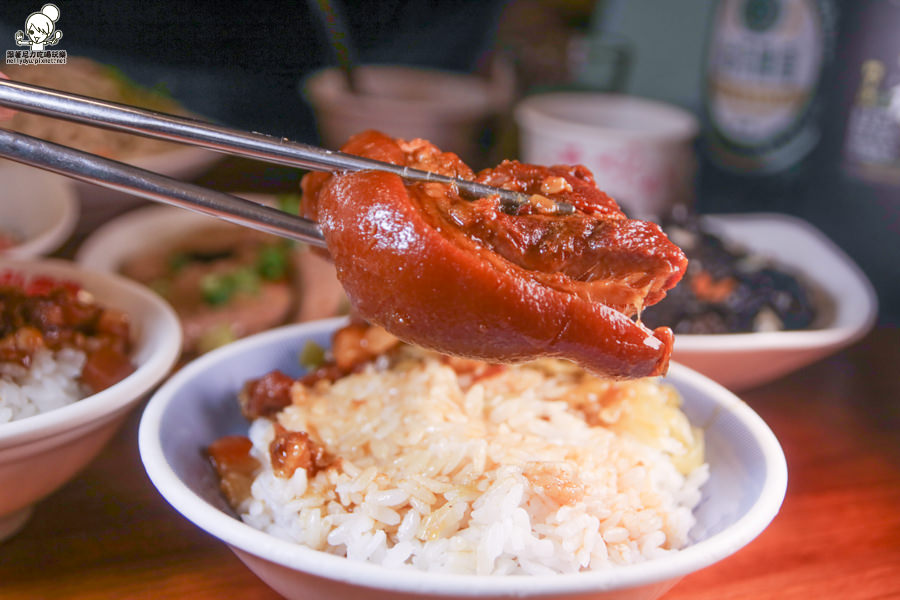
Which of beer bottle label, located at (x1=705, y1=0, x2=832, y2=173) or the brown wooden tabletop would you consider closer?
the brown wooden tabletop

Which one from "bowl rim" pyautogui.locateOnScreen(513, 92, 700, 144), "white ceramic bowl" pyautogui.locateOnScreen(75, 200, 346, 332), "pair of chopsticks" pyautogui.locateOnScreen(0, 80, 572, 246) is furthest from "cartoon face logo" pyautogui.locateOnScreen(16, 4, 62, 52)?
"bowl rim" pyautogui.locateOnScreen(513, 92, 700, 144)

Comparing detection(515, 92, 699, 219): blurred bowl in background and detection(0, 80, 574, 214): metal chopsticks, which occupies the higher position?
detection(0, 80, 574, 214): metal chopsticks

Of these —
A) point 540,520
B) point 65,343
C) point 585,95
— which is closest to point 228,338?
point 65,343

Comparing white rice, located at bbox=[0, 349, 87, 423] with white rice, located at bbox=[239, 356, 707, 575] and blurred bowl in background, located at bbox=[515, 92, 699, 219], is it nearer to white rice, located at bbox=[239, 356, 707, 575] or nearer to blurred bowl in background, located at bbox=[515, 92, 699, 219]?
white rice, located at bbox=[239, 356, 707, 575]

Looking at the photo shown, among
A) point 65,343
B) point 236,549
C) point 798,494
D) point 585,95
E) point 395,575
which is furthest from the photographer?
point 585,95

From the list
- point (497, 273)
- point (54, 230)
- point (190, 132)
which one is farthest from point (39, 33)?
point (497, 273)

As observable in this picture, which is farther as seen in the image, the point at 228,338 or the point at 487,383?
the point at 228,338

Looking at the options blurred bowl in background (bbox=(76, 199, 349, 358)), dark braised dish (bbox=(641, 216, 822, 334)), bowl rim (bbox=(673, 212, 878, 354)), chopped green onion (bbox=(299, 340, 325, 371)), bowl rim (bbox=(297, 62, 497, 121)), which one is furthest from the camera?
bowl rim (bbox=(297, 62, 497, 121))

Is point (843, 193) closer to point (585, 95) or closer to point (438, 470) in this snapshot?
point (585, 95)

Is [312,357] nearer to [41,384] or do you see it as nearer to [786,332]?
[41,384]
